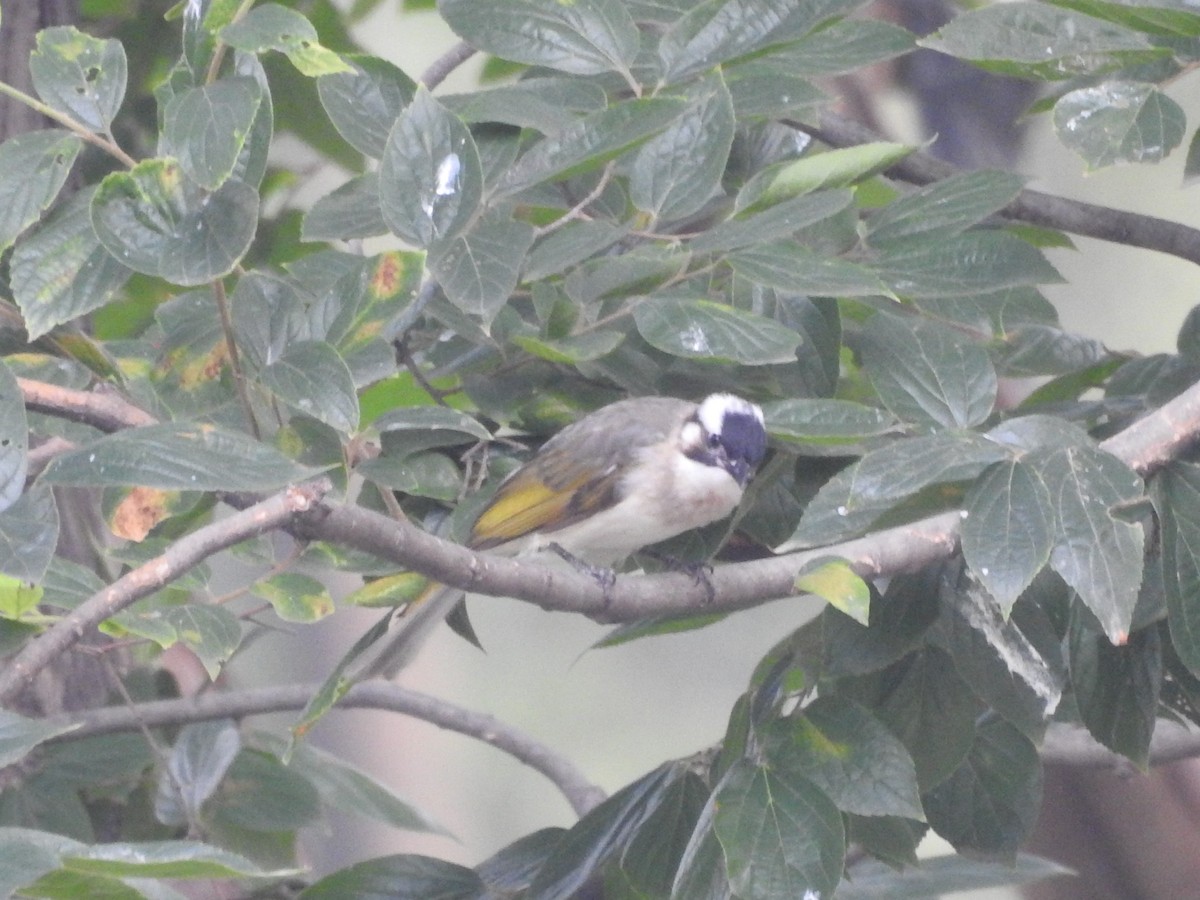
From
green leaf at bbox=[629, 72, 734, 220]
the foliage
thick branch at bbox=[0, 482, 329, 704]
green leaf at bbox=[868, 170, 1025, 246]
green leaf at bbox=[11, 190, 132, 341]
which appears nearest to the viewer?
thick branch at bbox=[0, 482, 329, 704]

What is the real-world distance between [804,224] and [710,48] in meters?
0.28

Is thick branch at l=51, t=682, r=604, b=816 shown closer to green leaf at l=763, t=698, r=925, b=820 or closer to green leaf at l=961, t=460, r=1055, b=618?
Result: green leaf at l=763, t=698, r=925, b=820

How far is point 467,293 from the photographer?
1229mm

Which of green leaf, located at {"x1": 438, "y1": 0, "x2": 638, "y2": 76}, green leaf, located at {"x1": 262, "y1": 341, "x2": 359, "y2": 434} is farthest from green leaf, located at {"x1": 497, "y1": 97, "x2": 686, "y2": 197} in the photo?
green leaf, located at {"x1": 262, "y1": 341, "x2": 359, "y2": 434}

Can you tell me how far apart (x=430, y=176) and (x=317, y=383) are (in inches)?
9.0

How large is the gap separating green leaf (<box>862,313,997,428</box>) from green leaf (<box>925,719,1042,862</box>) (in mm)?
338

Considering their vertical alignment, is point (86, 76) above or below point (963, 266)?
above

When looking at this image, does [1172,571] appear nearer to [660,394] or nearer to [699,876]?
[699,876]

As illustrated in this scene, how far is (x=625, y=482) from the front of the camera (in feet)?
6.30

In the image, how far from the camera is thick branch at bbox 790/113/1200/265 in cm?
168

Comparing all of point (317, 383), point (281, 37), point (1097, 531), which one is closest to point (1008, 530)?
point (1097, 531)

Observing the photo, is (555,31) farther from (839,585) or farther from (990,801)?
(990,801)

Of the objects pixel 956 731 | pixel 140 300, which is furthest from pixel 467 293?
pixel 140 300

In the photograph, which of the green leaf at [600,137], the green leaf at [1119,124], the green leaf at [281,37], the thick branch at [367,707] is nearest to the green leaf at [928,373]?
the green leaf at [1119,124]
